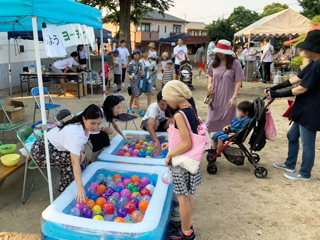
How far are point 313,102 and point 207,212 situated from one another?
6.41 feet

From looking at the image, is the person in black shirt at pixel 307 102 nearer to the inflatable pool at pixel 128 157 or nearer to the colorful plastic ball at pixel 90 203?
the inflatable pool at pixel 128 157

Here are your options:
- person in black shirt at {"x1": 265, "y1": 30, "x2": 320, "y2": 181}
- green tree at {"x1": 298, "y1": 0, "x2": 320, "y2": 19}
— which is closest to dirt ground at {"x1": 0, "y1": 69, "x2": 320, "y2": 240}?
person in black shirt at {"x1": 265, "y1": 30, "x2": 320, "y2": 181}

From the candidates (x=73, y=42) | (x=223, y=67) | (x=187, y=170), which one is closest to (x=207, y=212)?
(x=187, y=170)

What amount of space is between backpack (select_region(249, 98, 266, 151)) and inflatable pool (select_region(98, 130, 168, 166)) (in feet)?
4.41

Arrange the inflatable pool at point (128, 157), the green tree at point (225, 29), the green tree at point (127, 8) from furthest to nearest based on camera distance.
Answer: the green tree at point (225, 29)
the green tree at point (127, 8)
the inflatable pool at point (128, 157)

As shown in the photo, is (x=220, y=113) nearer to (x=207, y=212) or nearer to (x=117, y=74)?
(x=207, y=212)

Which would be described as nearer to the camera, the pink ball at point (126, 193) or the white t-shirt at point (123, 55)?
the pink ball at point (126, 193)

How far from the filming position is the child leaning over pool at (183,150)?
2.28 m

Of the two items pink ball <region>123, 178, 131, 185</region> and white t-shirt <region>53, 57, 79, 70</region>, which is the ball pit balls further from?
white t-shirt <region>53, 57, 79, 70</region>

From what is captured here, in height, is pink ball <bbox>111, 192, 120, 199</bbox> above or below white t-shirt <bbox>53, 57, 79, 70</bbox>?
below

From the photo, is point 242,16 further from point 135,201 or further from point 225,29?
point 135,201

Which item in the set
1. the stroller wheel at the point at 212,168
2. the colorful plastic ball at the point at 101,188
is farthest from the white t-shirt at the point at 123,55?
the colorful plastic ball at the point at 101,188

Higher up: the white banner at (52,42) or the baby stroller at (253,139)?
the white banner at (52,42)

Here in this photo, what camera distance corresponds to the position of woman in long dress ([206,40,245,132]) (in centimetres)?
415
